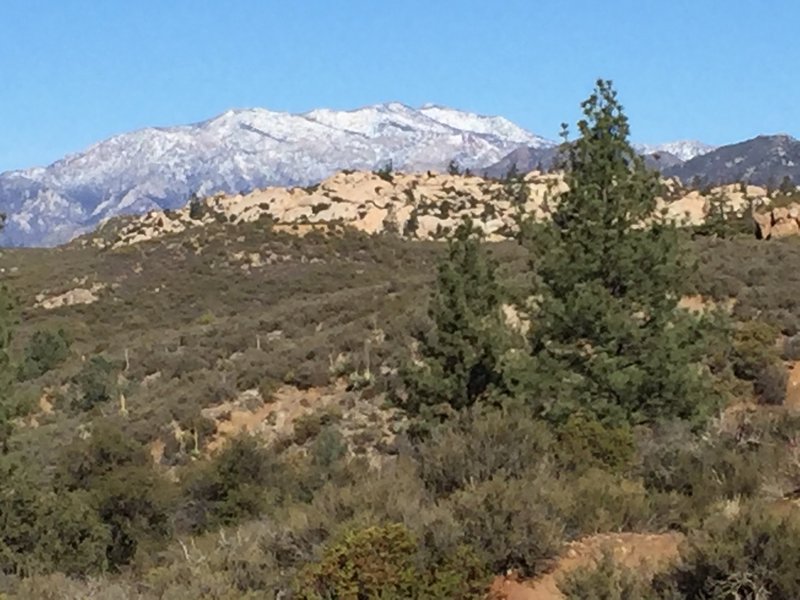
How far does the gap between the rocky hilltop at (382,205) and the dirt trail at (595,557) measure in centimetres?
6516

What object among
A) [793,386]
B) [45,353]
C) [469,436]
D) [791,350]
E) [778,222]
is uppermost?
[778,222]

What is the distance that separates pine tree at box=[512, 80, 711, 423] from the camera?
15.0m

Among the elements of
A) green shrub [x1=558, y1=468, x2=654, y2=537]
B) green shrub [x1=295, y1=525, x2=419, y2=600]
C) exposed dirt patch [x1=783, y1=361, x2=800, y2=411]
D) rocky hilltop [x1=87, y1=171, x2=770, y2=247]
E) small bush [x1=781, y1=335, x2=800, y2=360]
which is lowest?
exposed dirt patch [x1=783, y1=361, x2=800, y2=411]

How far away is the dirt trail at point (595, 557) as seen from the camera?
6609mm

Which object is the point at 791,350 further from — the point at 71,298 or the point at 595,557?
the point at 71,298

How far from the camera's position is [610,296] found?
15492mm

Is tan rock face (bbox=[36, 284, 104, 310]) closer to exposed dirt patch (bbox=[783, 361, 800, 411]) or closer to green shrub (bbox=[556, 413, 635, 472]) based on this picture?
exposed dirt patch (bbox=[783, 361, 800, 411])

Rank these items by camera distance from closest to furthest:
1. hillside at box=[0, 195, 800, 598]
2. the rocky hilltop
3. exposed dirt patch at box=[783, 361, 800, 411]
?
hillside at box=[0, 195, 800, 598] < exposed dirt patch at box=[783, 361, 800, 411] < the rocky hilltop

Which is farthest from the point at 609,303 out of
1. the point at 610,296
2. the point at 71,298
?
the point at 71,298

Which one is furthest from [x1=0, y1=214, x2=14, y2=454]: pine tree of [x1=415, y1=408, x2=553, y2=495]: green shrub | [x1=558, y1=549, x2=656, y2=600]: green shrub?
[x1=558, y1=549, x2=656, y2=600]: green shrub

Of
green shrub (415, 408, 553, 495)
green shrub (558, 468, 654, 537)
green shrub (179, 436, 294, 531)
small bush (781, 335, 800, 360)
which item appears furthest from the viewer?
small bush (781, 335, 800, 360)

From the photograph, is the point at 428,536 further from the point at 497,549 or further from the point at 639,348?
the point at 639,348

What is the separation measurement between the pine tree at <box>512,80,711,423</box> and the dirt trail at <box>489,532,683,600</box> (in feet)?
24.2

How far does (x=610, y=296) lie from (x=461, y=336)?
309 cm
